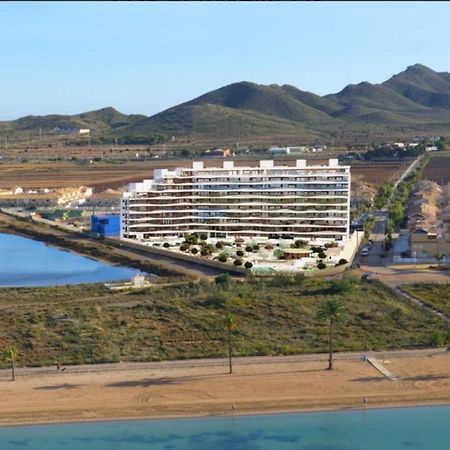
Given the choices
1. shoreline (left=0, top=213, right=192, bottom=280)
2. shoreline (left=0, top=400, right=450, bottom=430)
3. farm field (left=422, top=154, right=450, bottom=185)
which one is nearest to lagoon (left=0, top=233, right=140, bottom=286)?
shoreline (left=0, top=213, right=192, bottom=280)

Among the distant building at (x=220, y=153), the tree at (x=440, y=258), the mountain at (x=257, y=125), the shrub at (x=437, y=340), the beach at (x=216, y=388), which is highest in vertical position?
the mountain at (x=257, y=125)

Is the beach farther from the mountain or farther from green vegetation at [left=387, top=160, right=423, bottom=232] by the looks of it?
the mountain

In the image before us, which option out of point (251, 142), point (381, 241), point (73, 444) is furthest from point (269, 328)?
point (251, 142)

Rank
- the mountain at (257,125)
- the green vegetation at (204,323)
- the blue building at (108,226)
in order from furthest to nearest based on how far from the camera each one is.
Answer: the mountain at (257,125) → the blue building at (108,226) → the green vegetation at (204,323)

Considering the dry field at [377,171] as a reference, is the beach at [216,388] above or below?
below

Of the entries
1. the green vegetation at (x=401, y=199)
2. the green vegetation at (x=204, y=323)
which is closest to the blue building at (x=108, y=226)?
the green vegetation at (x=401, y=199)

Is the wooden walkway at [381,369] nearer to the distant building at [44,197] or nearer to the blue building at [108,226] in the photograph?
the blue building at [108,226]
